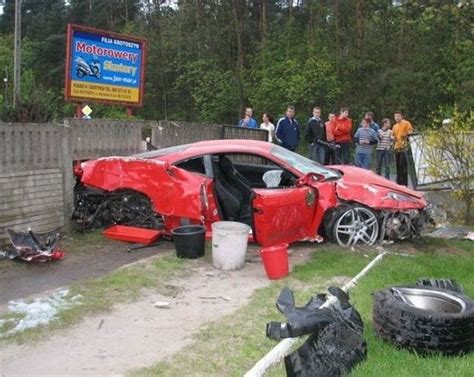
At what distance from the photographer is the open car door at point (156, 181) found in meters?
7.83

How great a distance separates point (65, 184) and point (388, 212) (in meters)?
4.46

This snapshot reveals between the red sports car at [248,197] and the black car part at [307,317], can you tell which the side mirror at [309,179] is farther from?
the black car part at [307,317]

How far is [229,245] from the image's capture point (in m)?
6.91

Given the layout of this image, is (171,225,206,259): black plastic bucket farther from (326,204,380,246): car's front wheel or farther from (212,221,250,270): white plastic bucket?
(326,204,380,246): car's front wheel

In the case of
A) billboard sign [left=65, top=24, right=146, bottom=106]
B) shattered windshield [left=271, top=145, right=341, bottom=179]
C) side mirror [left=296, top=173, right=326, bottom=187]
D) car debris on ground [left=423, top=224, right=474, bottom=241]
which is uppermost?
billboard sign [left=65, top=24, right=146, bottom=106]

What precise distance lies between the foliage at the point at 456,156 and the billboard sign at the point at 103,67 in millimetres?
6608

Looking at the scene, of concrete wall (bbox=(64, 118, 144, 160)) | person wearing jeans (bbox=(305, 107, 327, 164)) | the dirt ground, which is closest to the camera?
the dirt ground

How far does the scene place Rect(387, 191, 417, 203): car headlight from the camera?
759 centimetres

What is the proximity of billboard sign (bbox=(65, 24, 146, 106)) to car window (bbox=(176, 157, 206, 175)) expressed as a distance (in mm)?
4541

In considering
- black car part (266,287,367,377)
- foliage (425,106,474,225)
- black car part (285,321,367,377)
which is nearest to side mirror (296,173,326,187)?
foliage (425,106,474,225)

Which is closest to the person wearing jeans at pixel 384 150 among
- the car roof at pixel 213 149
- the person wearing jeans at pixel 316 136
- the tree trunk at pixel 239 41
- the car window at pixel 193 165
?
the person wearing jeans at pixel 316 136

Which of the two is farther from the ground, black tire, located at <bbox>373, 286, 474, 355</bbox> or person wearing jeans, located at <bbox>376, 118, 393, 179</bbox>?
person wearing jeans, located at <bbox>376, 118, 393, 179</bbox>

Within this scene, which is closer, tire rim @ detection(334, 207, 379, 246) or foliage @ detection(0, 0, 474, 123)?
tire rim @ detection(334, 207, 379, 246)

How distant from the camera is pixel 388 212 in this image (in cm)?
761
